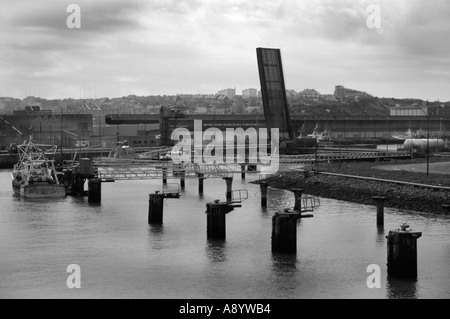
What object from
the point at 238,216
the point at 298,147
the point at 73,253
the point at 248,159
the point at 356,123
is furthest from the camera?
the point at 356,123

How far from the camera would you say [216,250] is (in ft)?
105

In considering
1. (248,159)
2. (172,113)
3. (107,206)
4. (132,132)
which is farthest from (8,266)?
(132,132)

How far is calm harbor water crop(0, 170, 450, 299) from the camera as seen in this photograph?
26359 mm

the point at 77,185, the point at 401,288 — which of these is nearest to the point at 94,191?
the point at 77,185

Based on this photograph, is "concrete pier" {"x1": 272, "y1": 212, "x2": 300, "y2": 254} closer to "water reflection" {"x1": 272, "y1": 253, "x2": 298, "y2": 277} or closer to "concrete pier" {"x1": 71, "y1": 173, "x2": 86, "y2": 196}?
"water reflection" {"x1": 272, "y1": 253, "x2": 298, "y2": 277}

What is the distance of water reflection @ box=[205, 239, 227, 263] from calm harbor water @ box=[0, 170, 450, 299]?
0.04 metres

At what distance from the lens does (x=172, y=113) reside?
10894 cm

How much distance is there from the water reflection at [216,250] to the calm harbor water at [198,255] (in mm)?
35

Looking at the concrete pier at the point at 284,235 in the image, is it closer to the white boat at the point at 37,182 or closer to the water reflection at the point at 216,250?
the water reflection at the point at 216,250

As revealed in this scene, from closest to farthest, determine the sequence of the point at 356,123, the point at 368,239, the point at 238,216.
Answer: the point at 368,239
the point at 238,216
the point at 356,123

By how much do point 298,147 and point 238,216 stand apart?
52.6m

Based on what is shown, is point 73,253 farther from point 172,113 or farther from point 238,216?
point 172,113

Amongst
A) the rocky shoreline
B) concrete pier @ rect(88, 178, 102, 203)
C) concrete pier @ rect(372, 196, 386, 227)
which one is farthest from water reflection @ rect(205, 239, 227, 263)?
concrete pier @ rect(88, 178, 102, 203)

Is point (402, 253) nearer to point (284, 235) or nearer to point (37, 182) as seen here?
point (284, 235)
